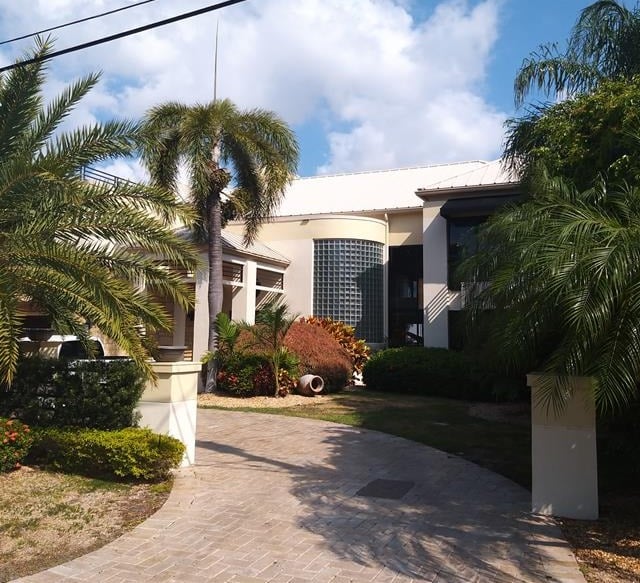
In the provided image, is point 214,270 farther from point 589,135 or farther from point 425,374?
point 589,135

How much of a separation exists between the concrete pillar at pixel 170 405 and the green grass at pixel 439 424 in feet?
14.3

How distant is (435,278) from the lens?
20.5 meters

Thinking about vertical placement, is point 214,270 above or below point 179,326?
above

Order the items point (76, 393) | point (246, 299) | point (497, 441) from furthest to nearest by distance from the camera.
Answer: point (246, 299) → point (497, 441) → point (76, 393)

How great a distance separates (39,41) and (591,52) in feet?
32.8

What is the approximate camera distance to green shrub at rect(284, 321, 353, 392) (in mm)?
17141

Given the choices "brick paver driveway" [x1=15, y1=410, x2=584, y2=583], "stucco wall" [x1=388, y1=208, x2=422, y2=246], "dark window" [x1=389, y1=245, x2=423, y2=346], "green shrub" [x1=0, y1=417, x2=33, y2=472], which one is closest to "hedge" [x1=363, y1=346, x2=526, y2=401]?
"dark window" [x1=389, y1=245, x2=423, y2=346]

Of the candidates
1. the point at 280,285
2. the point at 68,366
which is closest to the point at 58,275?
the point at 68,366

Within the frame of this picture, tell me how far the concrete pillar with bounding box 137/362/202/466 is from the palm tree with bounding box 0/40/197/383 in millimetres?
676

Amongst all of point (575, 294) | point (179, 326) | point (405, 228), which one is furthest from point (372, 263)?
point (575, 294)

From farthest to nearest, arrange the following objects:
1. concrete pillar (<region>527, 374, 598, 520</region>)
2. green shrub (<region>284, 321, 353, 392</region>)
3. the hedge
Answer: green shrub (<region>284, 321, 353, 392</region>), the hedge, concrete pillar (<region>527, 374, 598, 520</region>)

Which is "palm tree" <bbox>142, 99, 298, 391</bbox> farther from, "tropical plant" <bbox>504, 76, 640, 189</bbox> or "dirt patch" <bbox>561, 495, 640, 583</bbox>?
"dirt patch" <bbox>561, 495, 640, 583</bbox>

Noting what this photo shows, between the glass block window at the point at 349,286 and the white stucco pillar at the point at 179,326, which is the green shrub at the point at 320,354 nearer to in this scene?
the glass block window at the point at 349,286

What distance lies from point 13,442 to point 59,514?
1.83 m
